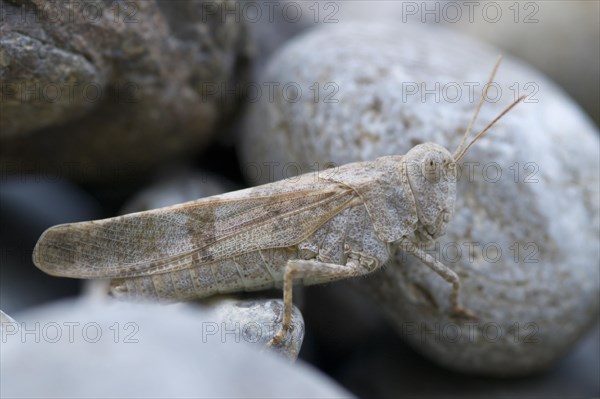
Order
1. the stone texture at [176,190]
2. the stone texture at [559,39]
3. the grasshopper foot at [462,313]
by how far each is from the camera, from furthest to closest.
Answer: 1. the stone texture at [559,39]
2. the stone texture at [176,190]
3. the grasshopper foot at [462,313]

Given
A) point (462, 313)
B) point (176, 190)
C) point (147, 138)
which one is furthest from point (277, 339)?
point (147, 138)

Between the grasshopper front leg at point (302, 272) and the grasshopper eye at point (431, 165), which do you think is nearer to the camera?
the grasshopper front leg at point (302, 272)

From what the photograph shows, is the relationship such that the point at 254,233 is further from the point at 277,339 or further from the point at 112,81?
the point at 112,81

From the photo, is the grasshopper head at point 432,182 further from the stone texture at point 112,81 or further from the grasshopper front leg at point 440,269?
the stone texture at point 112,81

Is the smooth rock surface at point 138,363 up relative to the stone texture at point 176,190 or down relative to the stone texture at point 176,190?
down

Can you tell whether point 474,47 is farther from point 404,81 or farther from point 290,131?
point 290,131

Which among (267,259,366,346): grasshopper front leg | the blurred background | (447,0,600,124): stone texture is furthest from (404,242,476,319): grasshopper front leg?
(447,0,600,124): stone texture

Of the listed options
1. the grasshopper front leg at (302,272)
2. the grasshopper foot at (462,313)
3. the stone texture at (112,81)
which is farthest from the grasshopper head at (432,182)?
the stone texture at (112,81)

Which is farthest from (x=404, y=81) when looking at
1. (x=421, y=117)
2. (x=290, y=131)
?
(x=290, y=131)
